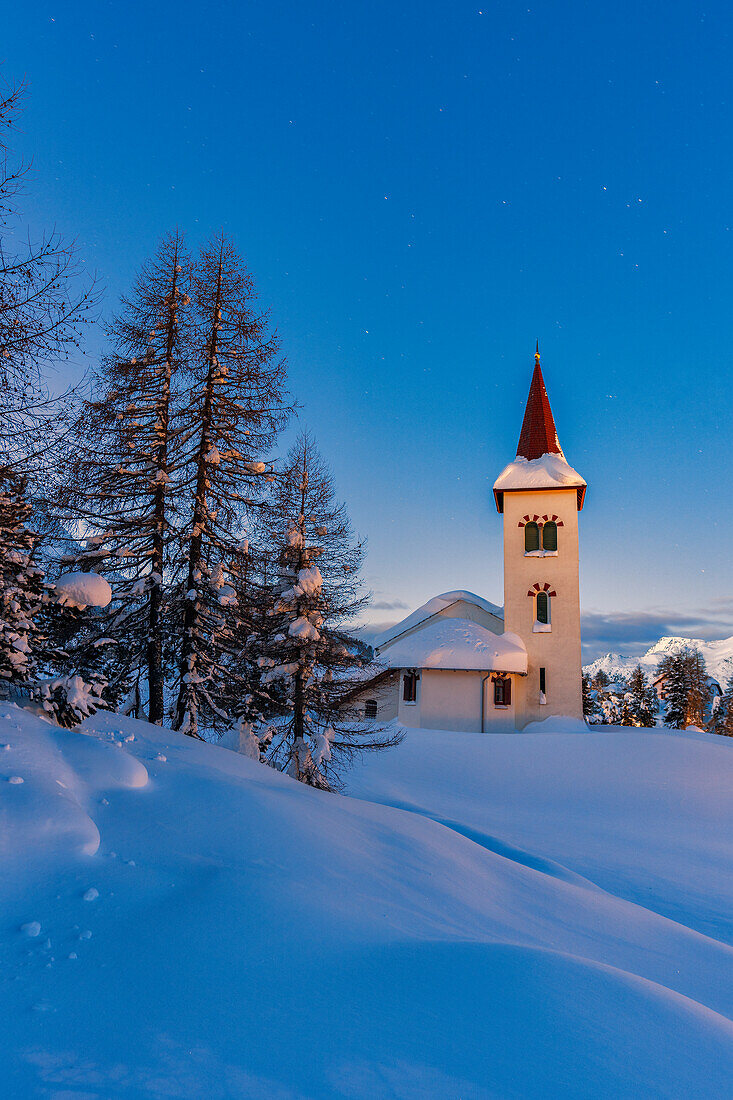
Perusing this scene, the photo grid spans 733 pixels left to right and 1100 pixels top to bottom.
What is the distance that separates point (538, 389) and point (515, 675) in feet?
52.7

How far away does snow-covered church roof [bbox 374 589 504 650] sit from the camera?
34.5 meters

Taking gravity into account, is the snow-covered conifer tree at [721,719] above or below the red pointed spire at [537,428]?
below

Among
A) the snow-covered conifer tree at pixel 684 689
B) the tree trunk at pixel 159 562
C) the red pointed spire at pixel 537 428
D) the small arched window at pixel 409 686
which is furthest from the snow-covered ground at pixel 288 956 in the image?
the snow-covered conifer tree at pixel 684 689

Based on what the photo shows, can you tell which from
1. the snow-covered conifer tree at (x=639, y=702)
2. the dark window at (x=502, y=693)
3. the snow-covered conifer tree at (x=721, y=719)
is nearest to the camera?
the dark window at (x=502, y=693)

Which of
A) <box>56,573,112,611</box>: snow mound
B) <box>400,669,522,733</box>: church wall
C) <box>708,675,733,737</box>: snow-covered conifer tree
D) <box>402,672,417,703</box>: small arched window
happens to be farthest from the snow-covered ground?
<box>708,675,733,737</box>: snow-covered conifer tree

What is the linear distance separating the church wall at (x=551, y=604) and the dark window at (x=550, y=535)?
0.25 m

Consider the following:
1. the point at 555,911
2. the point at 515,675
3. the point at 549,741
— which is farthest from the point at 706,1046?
the point at 515,675

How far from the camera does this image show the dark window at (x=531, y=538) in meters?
31.3

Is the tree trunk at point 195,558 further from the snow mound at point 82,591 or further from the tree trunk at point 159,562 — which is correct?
the snow mound at point 82,591

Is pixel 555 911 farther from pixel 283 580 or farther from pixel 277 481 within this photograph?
pixel 277 481

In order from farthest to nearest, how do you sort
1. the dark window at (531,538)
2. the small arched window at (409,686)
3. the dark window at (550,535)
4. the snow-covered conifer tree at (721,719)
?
the snow-covered conifer tree at (721,719) < the dark window at (531,538) < the dark window at (550,535) < the small arched window at (409,686)

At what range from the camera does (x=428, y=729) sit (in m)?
27.2

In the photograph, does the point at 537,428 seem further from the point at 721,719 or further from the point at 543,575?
the point at 721,719

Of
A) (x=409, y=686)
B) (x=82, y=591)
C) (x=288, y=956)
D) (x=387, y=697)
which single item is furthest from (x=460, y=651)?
(x=288, y=956)
